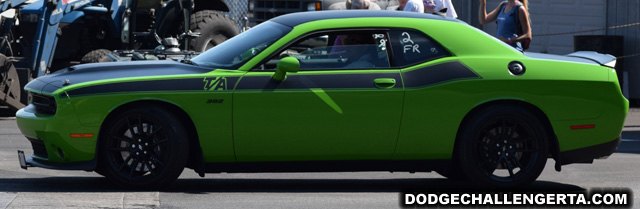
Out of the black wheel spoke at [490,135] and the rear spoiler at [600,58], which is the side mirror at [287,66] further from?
the rear spoiler at [600,58]

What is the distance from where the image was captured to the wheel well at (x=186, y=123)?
306 inches

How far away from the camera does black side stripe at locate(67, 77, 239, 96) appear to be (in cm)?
771

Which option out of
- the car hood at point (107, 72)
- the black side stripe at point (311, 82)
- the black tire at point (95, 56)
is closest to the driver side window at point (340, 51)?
the black side stripe at point (311, 82)

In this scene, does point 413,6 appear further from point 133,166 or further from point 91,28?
point 133,166

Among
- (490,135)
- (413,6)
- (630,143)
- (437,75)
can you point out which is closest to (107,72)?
(437,75)

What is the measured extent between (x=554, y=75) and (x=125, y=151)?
290 centimetres

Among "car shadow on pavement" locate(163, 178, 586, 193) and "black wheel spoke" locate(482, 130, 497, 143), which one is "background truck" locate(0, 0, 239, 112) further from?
"black wheel spoke" locate(482, 130, 497, 143)

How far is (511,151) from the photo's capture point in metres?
8.10

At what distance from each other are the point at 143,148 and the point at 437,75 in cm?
199

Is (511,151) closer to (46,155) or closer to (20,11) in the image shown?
(46,155)

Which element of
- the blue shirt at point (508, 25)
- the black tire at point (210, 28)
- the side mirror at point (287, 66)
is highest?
the side mirror at point (287, 66)

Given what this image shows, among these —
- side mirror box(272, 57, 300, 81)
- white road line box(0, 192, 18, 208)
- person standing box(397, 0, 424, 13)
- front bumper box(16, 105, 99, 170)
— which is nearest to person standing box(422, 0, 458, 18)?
person standing box(397, 0, 424, 13)

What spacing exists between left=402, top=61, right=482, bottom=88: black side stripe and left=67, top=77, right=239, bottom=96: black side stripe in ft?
3.86

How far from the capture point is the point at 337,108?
25.7ft
